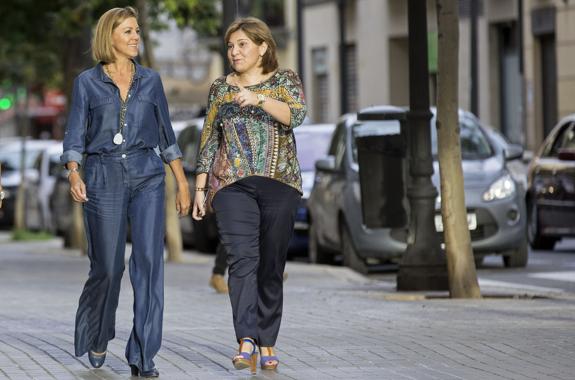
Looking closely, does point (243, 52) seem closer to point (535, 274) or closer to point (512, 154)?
point (535, 274)

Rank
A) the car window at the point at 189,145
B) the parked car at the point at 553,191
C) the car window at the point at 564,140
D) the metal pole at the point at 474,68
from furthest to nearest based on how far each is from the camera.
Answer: the metal pole at the point at 474,68, the car window at the point at 189,145, the car window at the point at 564,140, the parked car at the point at 553,191

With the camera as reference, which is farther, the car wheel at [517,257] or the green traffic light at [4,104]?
the green traffic light at [4,104]

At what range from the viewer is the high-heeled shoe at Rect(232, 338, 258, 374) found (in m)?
9.20

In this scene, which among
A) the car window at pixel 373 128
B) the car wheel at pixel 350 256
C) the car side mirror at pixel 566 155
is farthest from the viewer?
the car side mirror at pixel 566 155

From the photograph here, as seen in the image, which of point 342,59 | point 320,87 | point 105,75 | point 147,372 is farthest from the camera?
point 320,87

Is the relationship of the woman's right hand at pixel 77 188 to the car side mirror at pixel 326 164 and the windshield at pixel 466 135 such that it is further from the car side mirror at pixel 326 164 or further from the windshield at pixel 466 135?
the car side mirror at pixel 326 164

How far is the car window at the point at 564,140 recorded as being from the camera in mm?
21797

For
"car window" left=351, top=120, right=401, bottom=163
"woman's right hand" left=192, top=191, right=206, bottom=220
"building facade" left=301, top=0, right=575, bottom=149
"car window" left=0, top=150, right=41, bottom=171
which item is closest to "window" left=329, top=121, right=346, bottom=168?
"car window" left=351, top=120, right=401, bottom=163

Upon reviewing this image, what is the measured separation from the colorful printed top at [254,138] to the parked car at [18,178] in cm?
2640

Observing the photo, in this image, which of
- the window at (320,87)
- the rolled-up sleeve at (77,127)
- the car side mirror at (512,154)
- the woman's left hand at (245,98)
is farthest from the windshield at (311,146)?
the window at (320,87)

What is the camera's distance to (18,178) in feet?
127

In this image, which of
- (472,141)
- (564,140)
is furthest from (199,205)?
(564,140)

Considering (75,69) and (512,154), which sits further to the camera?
(75,69)

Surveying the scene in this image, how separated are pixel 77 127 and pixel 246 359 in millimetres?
1409
